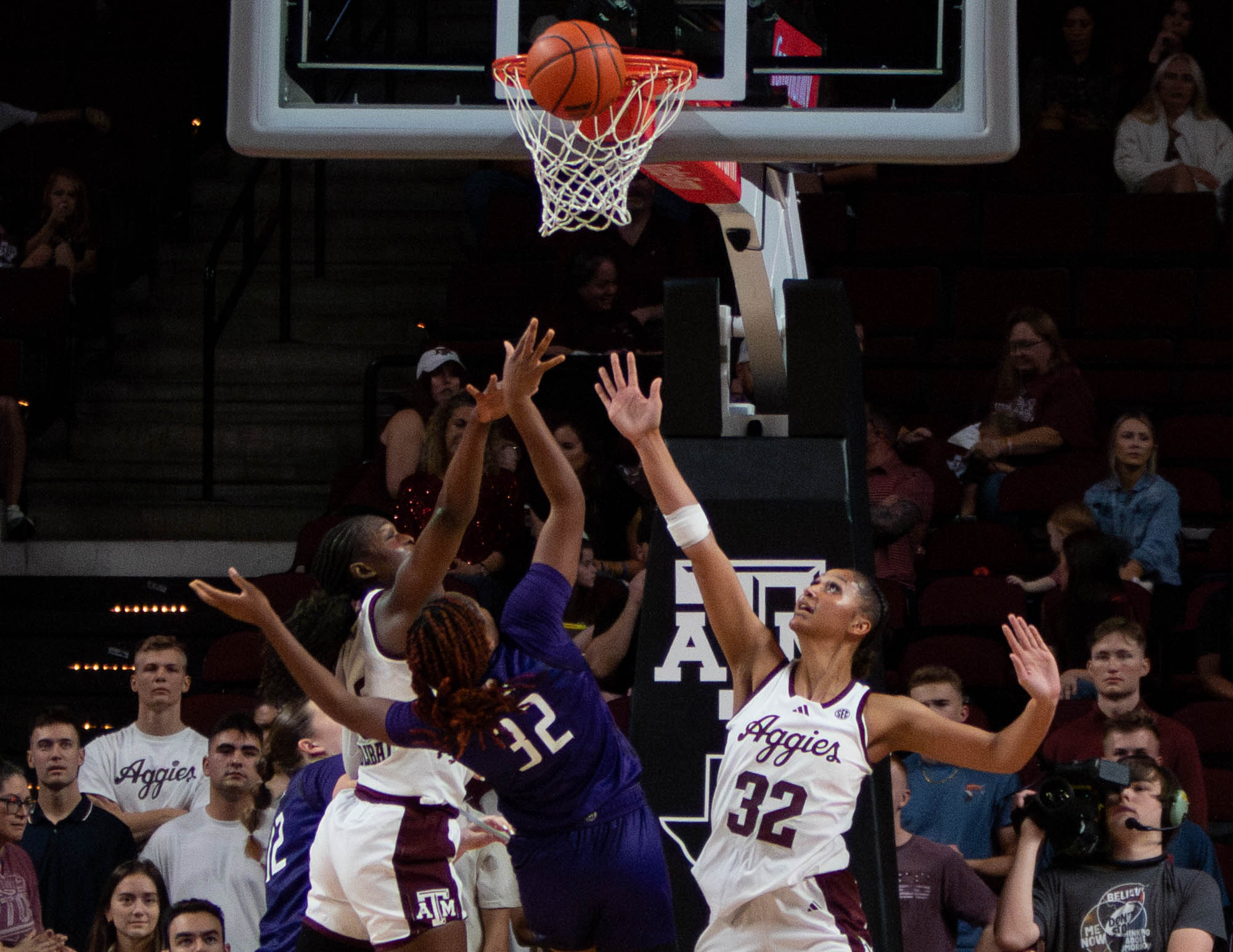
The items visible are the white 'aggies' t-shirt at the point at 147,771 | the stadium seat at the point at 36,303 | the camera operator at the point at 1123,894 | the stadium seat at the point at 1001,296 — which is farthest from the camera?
the stadium seat at the point at 1001,296

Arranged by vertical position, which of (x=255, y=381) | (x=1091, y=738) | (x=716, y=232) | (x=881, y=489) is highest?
(x=716, y=232)

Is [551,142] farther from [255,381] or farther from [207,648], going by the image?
[255,381]

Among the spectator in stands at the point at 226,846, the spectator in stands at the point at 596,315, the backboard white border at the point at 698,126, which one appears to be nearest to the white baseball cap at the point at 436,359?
the spectator in stands at the point at 596,315

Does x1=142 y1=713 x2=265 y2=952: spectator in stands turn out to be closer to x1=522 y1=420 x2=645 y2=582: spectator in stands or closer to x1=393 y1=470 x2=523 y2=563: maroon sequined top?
x1=393 y1=470 x2=523 y2=563: maroon sequined top

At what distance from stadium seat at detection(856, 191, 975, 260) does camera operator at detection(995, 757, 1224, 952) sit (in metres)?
5.13

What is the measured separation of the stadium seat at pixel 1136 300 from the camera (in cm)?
1000

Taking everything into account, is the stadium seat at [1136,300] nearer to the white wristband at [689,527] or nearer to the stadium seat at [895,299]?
the stadium seat at [895,299]

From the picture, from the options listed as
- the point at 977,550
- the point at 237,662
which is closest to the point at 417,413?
the point at 237,662

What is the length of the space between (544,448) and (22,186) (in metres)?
7.27

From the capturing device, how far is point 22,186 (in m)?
11.1

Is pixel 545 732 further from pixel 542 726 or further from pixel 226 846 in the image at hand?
pixel 226 846

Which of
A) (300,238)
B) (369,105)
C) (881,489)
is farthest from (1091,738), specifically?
(300,238)

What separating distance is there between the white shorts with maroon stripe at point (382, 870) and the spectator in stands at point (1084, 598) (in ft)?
10.7

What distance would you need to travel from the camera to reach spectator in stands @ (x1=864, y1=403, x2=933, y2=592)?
8.11m
